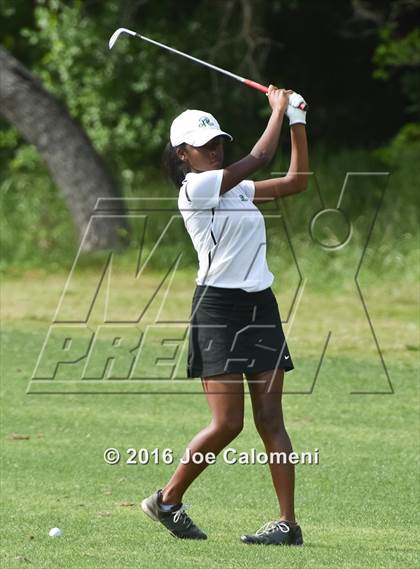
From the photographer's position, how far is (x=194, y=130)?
236 inches

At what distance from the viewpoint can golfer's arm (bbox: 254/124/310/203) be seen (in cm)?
597

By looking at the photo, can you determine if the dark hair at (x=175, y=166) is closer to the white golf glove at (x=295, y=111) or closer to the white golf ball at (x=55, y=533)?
the white golf glove at (x=295, y=111)

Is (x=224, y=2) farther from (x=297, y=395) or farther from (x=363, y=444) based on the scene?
(x=363, y=444)

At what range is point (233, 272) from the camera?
19.7ft

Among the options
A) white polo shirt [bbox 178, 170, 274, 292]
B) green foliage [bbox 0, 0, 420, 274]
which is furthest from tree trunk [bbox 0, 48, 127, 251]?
white polo shirt [bbox 178, 170, 274, 292]

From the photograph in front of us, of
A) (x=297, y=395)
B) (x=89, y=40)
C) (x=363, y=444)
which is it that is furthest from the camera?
(x=89, y=40)

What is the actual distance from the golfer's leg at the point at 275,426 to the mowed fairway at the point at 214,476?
25cm

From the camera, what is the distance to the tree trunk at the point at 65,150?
19.1 m

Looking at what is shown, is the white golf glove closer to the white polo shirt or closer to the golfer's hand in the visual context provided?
the golfer's hand

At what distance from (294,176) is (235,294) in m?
0.60

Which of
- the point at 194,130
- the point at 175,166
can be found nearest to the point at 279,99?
the point at 194,130

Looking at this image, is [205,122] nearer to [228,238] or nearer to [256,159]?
[256,159]

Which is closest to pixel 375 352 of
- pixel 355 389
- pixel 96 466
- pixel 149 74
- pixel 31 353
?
pixel 355 389

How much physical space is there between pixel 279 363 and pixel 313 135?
1678 cm
